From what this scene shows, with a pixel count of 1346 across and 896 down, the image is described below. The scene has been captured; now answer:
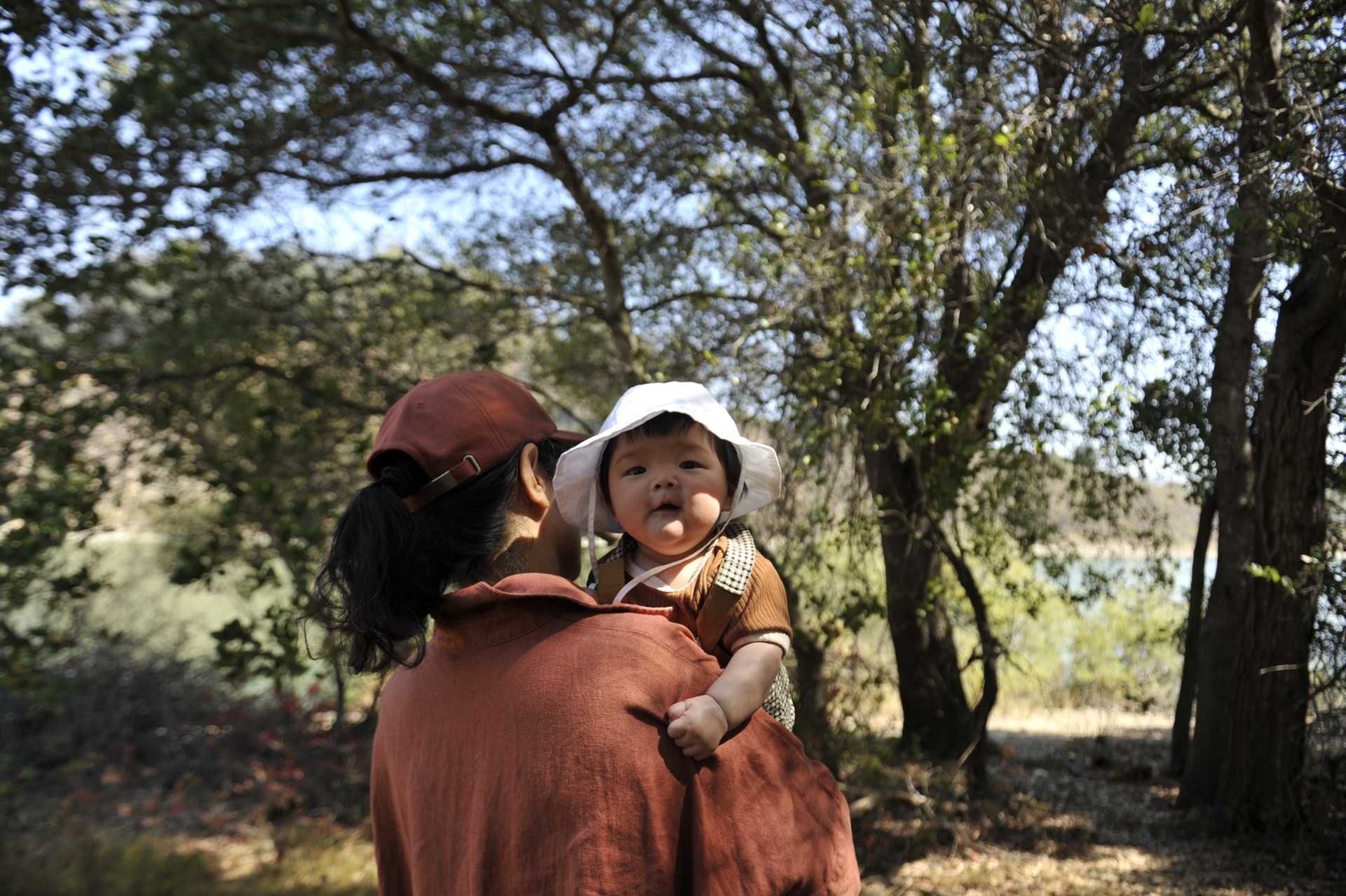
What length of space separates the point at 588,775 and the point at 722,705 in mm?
187

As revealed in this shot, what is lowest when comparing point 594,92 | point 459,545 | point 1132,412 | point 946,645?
point 946,645

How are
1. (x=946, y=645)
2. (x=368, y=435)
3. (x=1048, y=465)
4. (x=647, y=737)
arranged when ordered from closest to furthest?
(x=647, y=737) → (x=1048, y=465) → (x=368, y=435) → (x=946, y=645)

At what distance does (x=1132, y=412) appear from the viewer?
17.0 ft

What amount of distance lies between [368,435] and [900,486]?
10.4 ft

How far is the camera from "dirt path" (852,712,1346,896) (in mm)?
4805

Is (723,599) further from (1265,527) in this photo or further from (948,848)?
(948,848)

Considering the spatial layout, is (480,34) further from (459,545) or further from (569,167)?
(459,545)

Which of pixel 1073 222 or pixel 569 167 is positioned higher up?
pixel 569 167

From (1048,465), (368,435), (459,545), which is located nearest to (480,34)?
(368,435)

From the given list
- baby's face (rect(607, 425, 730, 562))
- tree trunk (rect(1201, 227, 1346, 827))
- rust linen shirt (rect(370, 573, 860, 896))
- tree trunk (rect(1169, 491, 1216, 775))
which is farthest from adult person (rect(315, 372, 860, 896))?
tree trunk (rect(1169, 491, 1216, 775))

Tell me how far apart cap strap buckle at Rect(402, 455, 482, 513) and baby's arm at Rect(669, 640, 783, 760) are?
1.64ft

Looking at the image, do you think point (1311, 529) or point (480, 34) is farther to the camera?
point (480, 34)

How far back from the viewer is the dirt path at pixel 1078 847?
4805 millimetres

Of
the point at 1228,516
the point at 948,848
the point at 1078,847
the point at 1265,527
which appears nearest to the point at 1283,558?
the point at 1265,527
